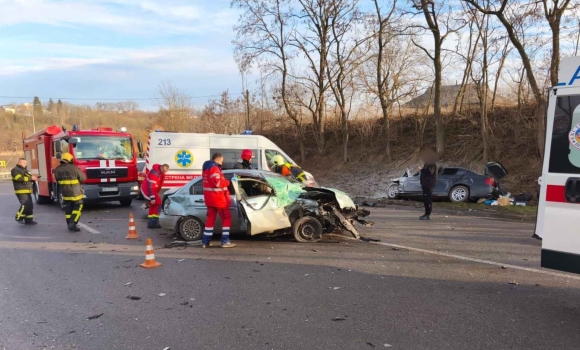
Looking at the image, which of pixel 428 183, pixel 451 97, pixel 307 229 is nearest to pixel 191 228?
pixel 307 229

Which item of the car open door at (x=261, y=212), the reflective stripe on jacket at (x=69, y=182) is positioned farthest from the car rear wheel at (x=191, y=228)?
the reflective stripe on jacket at (x=69, y=182)

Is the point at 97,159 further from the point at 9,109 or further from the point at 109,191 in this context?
the point at 9,109

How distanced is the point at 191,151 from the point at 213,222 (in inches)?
239

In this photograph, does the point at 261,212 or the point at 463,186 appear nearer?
the point at 261,212

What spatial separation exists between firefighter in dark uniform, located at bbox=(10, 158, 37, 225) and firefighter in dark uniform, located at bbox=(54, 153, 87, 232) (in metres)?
1.89

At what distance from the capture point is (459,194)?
13820 millimetres

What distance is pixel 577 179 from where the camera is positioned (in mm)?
3652

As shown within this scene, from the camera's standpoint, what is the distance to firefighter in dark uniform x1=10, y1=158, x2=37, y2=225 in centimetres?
1005

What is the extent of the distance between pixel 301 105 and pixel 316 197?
1972cm

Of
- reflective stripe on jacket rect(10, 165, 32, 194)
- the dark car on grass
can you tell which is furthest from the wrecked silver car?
the dark car on grass

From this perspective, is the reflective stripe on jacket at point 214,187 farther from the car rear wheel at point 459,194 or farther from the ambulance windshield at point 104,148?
the car rear wheel at point 459,194

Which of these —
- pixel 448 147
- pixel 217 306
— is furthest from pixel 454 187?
pixel 217 306

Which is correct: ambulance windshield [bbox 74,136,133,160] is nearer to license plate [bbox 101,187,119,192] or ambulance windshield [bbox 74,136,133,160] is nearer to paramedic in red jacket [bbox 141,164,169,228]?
license plate [bbox 101,187,119,192]

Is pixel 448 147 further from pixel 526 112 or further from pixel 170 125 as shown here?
pixel 170 125
